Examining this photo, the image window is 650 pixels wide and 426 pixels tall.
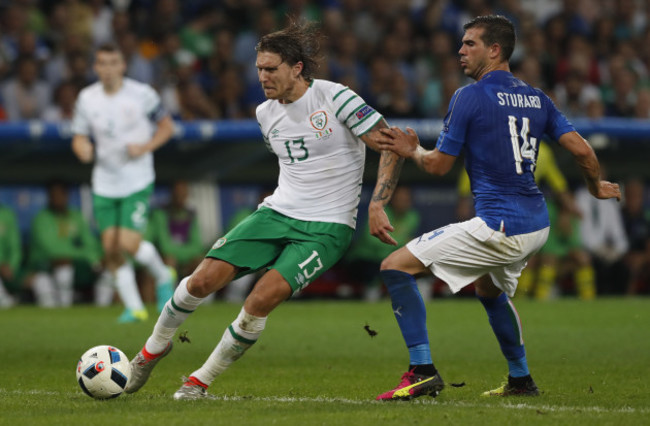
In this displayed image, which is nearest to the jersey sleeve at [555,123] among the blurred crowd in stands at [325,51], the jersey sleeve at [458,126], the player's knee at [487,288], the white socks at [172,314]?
the jersey sleeve at [458,126]

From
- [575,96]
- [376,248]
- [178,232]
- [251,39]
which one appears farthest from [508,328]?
[251,39]

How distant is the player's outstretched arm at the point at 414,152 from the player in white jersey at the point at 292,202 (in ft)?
0.36

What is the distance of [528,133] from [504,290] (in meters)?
0.95

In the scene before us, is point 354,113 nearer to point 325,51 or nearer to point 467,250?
point 467,250

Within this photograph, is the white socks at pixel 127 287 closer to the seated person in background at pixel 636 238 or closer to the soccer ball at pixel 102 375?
the soccer ball at pixel 102 375

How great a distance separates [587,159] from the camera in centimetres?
637

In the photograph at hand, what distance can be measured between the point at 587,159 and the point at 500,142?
562mm

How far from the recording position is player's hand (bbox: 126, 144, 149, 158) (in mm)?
11359

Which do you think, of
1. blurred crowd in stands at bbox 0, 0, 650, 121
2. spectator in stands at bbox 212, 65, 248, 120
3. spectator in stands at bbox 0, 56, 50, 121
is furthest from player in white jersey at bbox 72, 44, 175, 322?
spectator in stands at bbox 212, 65, 248, 120

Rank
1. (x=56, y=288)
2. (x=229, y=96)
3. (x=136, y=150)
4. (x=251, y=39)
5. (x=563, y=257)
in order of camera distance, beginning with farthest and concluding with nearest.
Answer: (x=251, y=39) → (x=563, y=257) → (x=229, y=96) → (x=56, y=288) → (x=136, y=150)

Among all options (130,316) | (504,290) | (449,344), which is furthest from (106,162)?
(504,290)

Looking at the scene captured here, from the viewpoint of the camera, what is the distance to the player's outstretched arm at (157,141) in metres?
11.4

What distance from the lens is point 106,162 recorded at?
11648mm

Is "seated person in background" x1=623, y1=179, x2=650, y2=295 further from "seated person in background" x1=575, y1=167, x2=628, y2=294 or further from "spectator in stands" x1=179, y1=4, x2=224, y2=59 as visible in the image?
"spectator in stands" x1=179, y1=4, x2=224, y2=59
